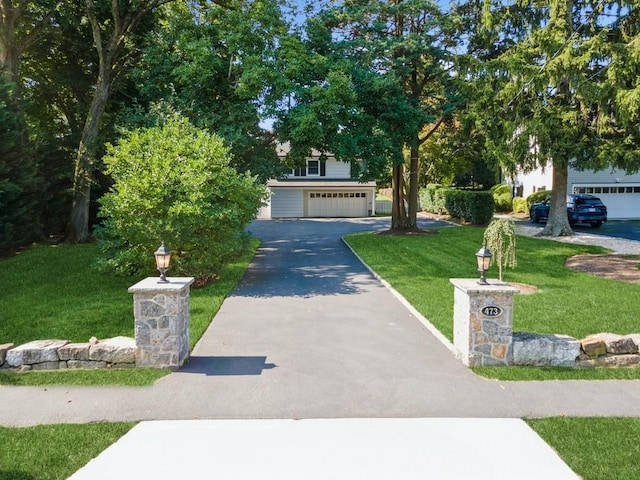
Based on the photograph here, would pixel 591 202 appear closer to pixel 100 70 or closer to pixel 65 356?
pixel 100 70

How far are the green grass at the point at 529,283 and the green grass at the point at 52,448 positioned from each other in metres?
4.89

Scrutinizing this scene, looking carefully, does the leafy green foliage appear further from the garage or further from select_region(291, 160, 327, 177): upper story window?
select_region(291, 160, 327, 177): upper story window

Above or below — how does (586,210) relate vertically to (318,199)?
below

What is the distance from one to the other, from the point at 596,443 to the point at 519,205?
29808 millimetres

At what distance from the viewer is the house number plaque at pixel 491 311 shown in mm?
5777

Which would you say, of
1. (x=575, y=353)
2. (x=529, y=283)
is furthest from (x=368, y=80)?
(x=575, y=353)

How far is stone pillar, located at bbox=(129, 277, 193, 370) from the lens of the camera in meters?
5.77

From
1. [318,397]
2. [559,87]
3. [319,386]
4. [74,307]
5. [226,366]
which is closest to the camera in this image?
[318,397]

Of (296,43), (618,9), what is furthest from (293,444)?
(618,9)

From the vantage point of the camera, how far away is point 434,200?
34.6 meters

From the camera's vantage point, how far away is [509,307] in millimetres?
5773

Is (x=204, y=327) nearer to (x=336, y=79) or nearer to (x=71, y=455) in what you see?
(x=71, y=455)

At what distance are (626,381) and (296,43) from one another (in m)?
14.0

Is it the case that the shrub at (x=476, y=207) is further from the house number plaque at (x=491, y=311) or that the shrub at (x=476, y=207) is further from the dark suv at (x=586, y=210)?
the house number plaque at (x=491, y=311)
